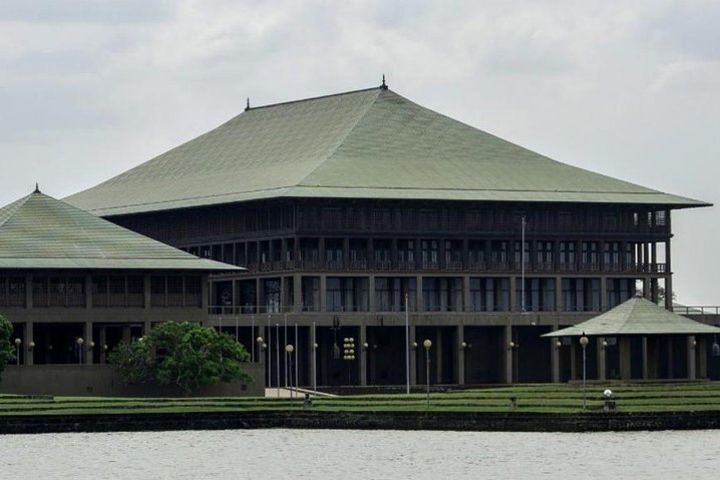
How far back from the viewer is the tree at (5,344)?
174000 mm

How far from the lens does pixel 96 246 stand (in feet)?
633

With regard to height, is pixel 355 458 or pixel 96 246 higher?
pixel 96 246

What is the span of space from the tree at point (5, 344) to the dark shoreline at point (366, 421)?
21.4 meters

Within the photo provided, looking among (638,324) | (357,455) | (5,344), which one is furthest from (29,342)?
(357,455)

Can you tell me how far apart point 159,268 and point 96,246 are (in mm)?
5215

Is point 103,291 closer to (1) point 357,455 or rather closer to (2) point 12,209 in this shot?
(2) point 12,209

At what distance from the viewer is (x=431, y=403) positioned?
159500mm

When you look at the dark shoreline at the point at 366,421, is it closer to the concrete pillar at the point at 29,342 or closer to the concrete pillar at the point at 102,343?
the concrete pillar at the point at 29,342

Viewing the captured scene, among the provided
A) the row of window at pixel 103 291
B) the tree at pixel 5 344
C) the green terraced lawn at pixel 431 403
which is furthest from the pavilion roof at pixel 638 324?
the tree at pixel 5 344

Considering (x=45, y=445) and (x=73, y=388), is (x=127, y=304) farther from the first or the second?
(x=45, y=445)

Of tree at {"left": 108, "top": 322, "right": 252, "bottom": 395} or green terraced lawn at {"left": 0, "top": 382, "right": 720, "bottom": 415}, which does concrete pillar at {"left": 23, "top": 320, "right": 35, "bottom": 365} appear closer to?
tree at {"left": 108, "top": 322, "right": 252, "bottom": 395}

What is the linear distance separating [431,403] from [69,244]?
4096 centimetres

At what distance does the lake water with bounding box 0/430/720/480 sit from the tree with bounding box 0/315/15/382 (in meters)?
22.3

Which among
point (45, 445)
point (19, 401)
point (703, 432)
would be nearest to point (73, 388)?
point (19, 401)
